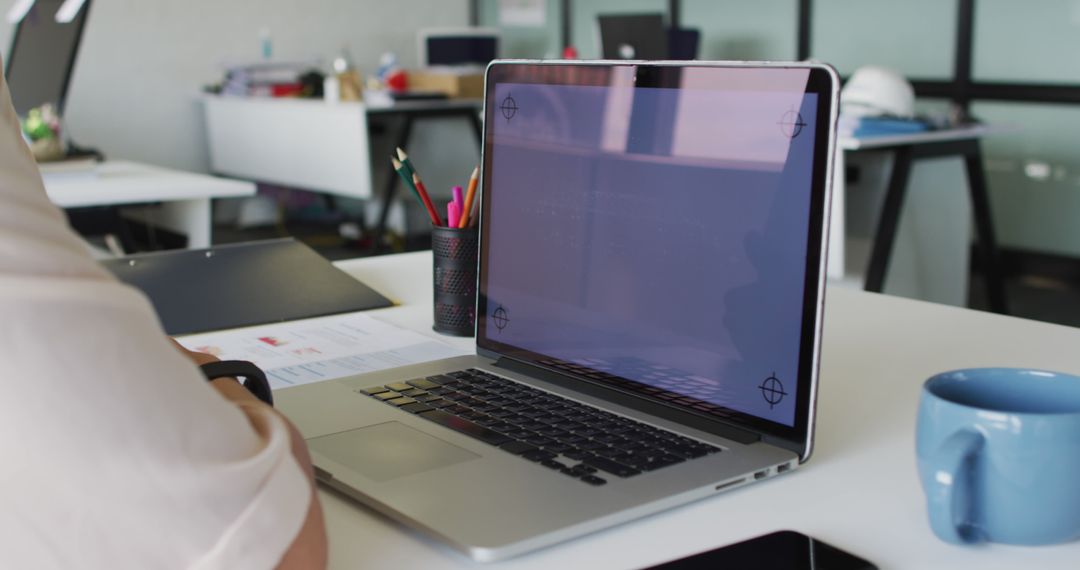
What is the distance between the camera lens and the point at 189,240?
2883mm

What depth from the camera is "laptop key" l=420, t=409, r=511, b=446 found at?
2.39 ft

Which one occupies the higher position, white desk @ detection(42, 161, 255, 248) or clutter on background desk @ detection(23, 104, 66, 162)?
clutter on background desk @ detection(23, 104, 66, 162)

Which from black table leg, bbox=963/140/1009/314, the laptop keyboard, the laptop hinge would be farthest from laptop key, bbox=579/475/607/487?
black table leg, bbox=963/140/1009/314

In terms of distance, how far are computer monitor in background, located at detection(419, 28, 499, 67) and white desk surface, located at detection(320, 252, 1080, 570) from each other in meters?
4.94

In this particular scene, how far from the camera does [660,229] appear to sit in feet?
2.59

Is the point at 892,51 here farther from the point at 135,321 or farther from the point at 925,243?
the point at 135,321

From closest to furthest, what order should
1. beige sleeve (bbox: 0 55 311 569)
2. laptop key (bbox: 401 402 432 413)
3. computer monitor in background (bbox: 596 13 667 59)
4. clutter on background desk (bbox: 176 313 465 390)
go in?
beige sleeve (bbox: 0 55 311 569) → laptop key (bbox: 401 402 432 413) → clutter on background desk (bbox: 176 313 465 390) → computer monitor in background (bbox: 596 13 667 59)

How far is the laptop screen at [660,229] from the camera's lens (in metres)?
0.70

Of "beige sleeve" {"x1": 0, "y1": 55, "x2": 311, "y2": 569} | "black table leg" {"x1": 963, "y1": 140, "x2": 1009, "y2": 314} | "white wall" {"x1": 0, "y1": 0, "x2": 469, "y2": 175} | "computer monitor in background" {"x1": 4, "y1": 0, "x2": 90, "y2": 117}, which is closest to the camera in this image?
"beige sleeve" {"x1": 0, "y1": 55, "x2": 311, "y2": 569}

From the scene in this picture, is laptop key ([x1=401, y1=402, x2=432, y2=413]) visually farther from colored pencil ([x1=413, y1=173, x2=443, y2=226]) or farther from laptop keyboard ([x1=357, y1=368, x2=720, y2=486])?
colored pencil ([x1=413, y1=173, x2=443, y2=226])

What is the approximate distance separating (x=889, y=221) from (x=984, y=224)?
582 millimetres

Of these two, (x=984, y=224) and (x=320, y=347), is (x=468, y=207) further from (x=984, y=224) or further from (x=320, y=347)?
(x=984, y=224)

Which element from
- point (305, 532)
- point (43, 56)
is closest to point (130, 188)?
point (43, 56)

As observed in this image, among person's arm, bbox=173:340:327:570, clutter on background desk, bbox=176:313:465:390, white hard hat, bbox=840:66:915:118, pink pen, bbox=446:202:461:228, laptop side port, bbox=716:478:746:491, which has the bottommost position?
clutter on background desk, bbox=176:313:465:390
